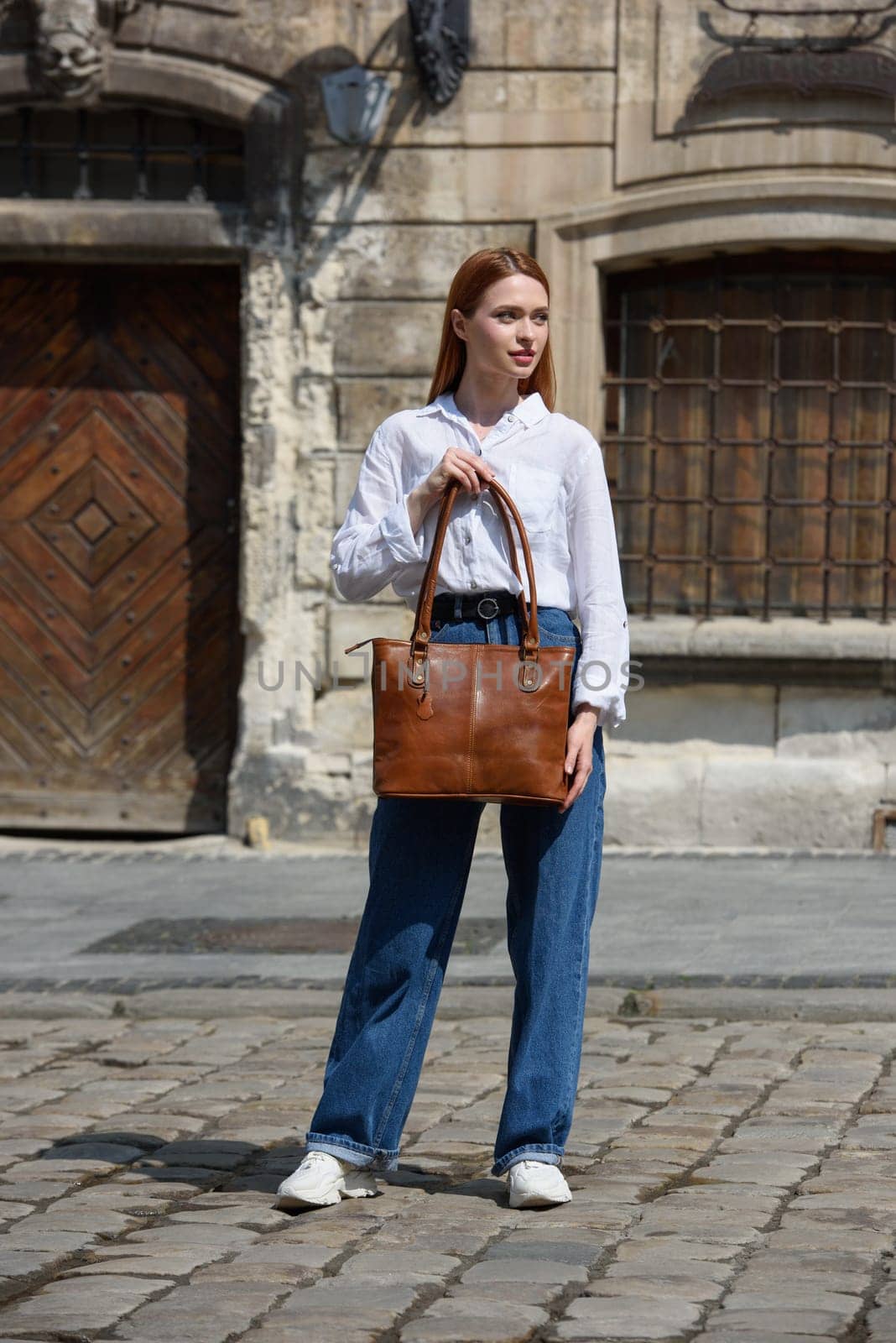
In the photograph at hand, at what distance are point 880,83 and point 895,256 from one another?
0.82 m

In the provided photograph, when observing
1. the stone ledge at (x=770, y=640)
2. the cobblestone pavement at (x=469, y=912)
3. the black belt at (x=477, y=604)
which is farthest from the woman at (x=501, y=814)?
the stone ledge at (x=770, y=640)

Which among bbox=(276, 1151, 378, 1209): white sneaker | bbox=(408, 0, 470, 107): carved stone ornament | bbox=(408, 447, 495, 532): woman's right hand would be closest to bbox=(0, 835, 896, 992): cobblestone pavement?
bbox=(276, 1151, 378, 1209): white sneaker

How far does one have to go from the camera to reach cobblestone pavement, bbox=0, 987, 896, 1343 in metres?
3.31

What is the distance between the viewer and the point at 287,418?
9.98 metres

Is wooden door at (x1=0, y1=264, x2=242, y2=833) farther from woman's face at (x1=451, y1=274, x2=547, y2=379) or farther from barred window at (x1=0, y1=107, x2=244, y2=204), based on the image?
woman's face at (x1=451, y1=274, x2=547, y2=379)

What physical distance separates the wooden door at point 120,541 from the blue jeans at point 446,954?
20.8 ft

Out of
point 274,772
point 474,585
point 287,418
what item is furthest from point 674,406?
point 474,585

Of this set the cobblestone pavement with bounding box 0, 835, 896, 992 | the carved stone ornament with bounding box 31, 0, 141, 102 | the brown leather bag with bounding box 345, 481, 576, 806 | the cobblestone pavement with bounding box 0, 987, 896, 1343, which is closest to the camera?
the cobblestone pavement with bounding box 0, 987, 896, 1343

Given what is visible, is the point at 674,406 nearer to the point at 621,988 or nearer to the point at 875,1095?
the point at 621,988

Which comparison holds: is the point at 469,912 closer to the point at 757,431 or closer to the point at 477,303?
the point at 757,431

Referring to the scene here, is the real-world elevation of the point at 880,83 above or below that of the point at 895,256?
above

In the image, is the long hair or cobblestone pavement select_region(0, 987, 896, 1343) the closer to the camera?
cobblestone pavement select_region(0, 987, 896, 1343)

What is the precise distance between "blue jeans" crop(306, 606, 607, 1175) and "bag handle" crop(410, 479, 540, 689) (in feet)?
0.29

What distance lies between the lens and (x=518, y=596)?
154 inches
